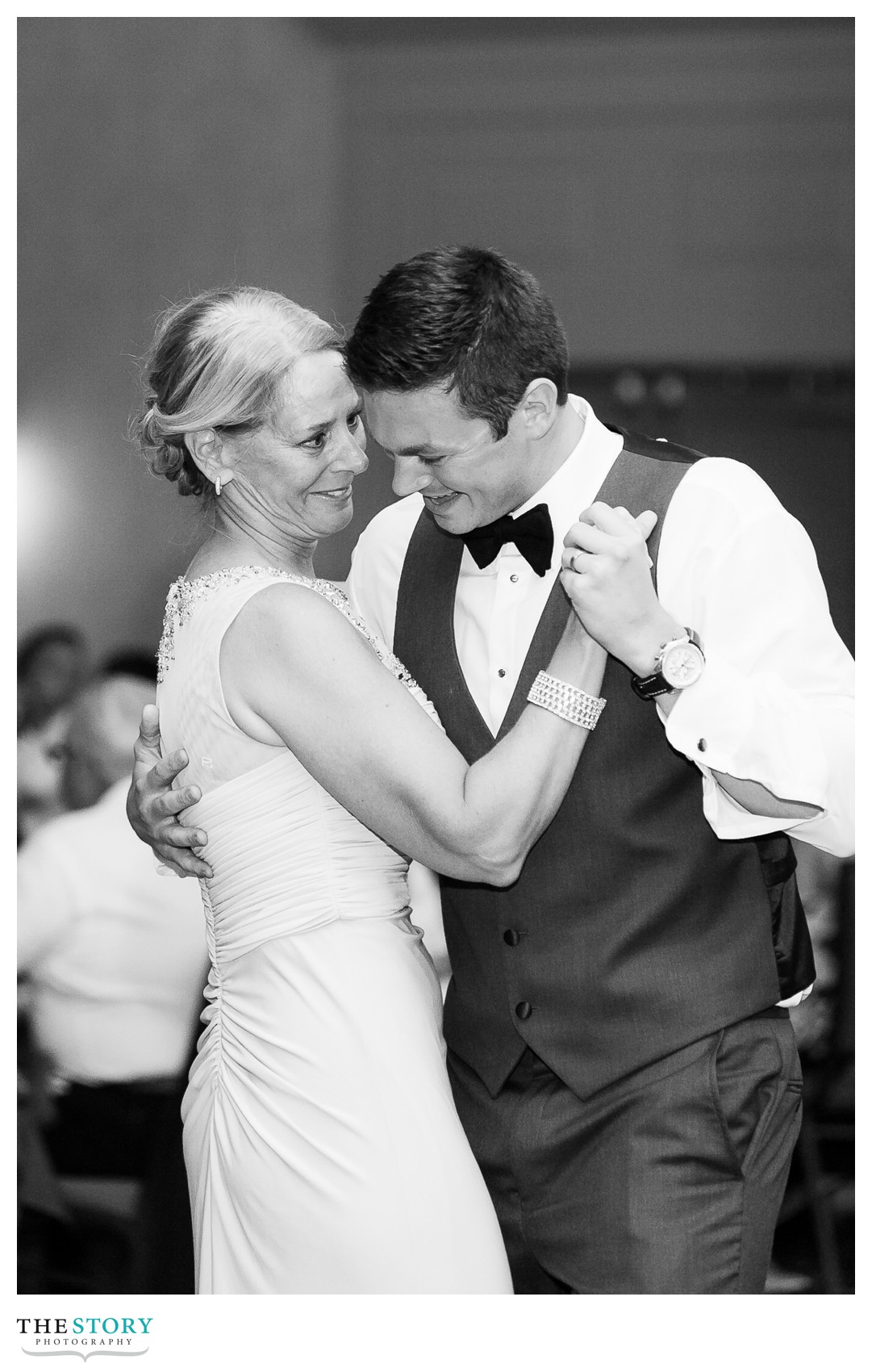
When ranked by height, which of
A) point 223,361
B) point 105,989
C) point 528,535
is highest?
point 223,361

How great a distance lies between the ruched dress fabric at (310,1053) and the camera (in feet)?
5.72

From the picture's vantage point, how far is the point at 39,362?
534 centimetres

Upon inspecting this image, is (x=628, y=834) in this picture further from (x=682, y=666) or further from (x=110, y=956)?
(x=110, y=956)

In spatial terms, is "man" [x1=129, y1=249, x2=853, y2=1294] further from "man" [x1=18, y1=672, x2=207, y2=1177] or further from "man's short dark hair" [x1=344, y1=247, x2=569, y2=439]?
"man" [x1=18, y1=672, x2=207, y2=1177]

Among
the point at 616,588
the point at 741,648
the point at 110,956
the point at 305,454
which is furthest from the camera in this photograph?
the point at 110,956

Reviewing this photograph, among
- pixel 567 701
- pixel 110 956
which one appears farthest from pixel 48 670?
pixel 567 701

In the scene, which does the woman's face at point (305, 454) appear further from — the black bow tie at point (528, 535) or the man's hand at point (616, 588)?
the man's hand at point (616, 588)

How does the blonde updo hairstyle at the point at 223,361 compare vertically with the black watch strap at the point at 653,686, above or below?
above

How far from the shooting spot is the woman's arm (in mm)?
1674

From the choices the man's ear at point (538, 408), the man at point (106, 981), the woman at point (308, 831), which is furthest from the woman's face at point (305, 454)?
the man at point (106, 981)

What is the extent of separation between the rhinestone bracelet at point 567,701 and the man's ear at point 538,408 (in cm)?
38

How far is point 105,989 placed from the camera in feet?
10.9

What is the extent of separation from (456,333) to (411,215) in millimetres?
3339
